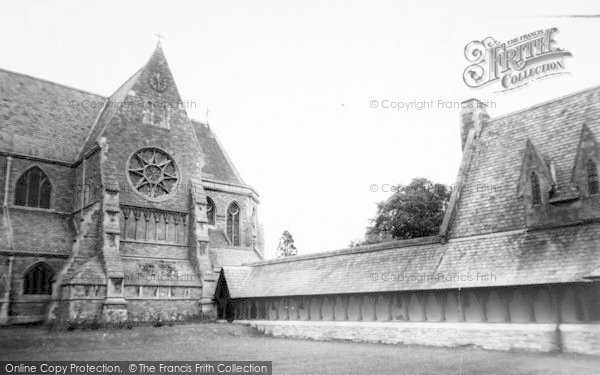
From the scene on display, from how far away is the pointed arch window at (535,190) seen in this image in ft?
64.4

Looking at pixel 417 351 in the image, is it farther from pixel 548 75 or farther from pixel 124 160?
pixel 124 160

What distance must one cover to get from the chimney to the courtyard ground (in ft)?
36.4

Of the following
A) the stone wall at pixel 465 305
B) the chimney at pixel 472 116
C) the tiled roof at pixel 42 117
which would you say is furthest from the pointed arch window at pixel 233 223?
the chimney at pixel 472 116

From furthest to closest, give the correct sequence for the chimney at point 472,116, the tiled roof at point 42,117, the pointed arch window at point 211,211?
1. the pointed arch window at point 211,211
2. the tiled roof at point 42,117
3. the chimney at point 472,116

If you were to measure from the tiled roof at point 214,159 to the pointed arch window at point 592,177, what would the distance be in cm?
2898

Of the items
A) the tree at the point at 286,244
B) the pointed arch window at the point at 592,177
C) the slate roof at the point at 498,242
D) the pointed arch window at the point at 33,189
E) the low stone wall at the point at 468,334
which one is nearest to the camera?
the low stone wall at the point at 468,334

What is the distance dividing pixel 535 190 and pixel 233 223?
88.5 feet

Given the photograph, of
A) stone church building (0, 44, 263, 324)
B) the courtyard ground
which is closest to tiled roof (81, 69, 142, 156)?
stone church building (0, 44, 263, 324)

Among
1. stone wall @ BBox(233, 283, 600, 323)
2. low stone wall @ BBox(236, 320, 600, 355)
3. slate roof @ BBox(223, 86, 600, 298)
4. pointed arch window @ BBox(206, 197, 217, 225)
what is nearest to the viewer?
low stone wall @ BBox(236, 320, 600, 355)

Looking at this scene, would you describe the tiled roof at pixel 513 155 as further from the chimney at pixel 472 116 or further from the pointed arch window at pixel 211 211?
A: the pointed arch window at pixel 211 211

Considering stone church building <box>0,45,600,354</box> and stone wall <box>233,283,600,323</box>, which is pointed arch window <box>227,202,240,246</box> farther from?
stone wall <box>233,283,600,323</box>

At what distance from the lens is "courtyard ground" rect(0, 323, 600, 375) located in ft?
45.7

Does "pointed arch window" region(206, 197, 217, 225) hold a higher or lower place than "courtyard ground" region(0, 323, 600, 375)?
higher

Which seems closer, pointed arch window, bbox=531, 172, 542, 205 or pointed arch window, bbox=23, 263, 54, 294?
pointed arch window, bbox=531, 172, 542, 205
